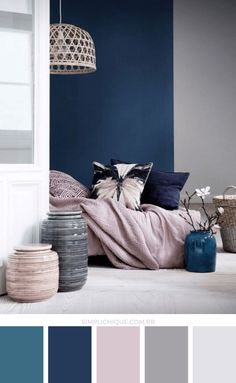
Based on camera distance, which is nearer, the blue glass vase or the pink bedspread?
the blue glass vase

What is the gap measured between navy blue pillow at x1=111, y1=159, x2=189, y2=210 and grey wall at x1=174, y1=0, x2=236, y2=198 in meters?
4.31

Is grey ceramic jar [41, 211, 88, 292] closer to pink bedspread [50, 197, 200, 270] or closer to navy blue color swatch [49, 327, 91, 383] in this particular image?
pink bedspread [50, 197, 200, 270]

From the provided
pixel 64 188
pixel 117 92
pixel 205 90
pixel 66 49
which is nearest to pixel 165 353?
pixel 64 188

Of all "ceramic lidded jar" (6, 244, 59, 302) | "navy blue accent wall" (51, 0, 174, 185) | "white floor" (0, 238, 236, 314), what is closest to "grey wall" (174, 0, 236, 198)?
"navy blue accent wall" (51, 0, 174, 185)

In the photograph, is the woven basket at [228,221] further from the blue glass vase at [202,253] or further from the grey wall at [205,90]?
the grey wall at [205,90]

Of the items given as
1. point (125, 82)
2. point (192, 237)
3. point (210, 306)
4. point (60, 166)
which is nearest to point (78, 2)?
point (125, 82)

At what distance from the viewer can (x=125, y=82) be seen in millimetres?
7648

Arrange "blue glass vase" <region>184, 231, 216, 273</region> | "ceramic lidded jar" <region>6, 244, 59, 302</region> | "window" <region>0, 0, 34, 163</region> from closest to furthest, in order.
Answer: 1. "ceramic lidded jar" <region>6, 244, 59, 302</region>
2. "window" <region>0, 0, 34, 163</region>
3. "blue glass vase" <region>184, 231, 216, 273</region>

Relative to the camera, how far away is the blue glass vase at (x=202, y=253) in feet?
14.3

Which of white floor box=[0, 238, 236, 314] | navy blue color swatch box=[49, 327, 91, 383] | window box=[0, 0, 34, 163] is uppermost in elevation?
window box=[0, 0, 34, 163]

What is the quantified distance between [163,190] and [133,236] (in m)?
1.13

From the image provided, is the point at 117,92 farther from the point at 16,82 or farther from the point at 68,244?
the point at 68,244

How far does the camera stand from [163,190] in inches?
218

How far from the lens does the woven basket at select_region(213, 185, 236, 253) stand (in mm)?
5207
